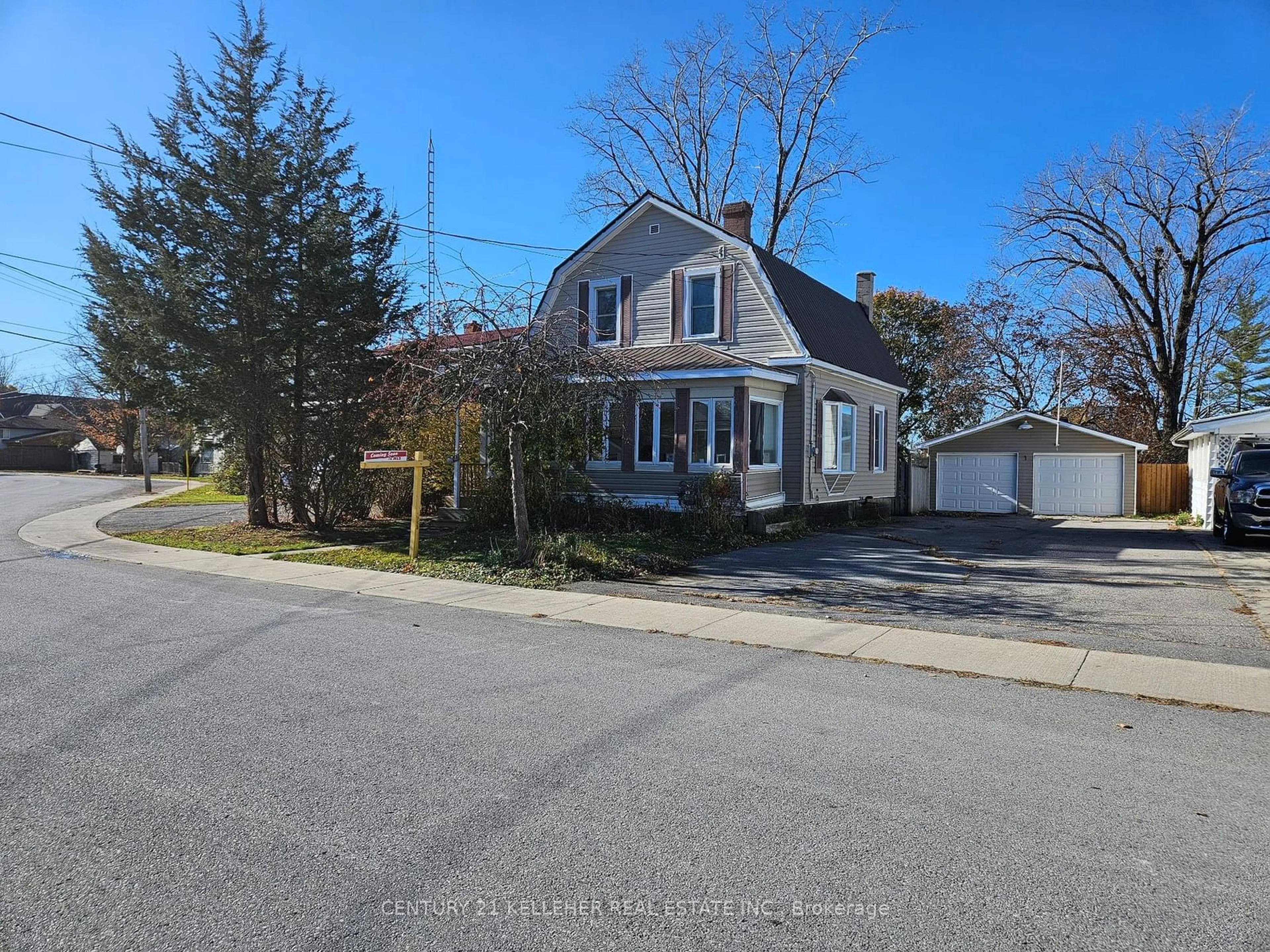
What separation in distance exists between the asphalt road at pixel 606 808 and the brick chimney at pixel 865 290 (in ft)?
72.6

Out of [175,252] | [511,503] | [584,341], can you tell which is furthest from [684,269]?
[175,252]

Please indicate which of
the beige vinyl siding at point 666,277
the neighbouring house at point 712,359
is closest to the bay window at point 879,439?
the neighbouring house at point 712,359

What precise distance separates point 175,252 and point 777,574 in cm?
1246

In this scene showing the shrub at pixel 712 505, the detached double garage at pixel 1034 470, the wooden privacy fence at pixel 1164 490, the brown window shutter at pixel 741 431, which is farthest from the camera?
the detached double garage at pixel 1034 470

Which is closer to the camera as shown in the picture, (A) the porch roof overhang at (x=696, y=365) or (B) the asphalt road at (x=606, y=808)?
(B) the asphalt road at (x=606, y=808)

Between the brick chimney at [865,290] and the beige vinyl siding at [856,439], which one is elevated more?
the brick chimney at [865,290]

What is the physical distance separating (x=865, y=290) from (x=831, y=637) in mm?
21484

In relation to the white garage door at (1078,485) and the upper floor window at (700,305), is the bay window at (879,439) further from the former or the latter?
the upper floor window at (700,305)

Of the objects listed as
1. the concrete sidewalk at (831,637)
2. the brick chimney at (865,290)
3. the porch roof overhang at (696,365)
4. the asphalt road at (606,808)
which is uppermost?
the brick chimney at (865,290)

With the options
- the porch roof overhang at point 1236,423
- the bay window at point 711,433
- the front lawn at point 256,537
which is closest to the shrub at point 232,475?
the front lawn at point 256,537

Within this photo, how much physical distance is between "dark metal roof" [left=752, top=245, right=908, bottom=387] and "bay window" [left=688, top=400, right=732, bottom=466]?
109 inches

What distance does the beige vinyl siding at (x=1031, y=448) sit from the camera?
2612cm

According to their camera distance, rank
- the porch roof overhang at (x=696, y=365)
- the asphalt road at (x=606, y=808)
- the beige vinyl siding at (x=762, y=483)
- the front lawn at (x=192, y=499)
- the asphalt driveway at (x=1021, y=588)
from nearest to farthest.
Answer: the asphalt road at (x=606, y=808)
the asphalt driveway at (x=1021, y=588)
the porch roof overhang at (x=696, y=365)
the beige vinyl siding at (x=762, y=483)
the front lawn at (x=192, y=499)

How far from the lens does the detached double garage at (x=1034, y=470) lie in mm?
26281
